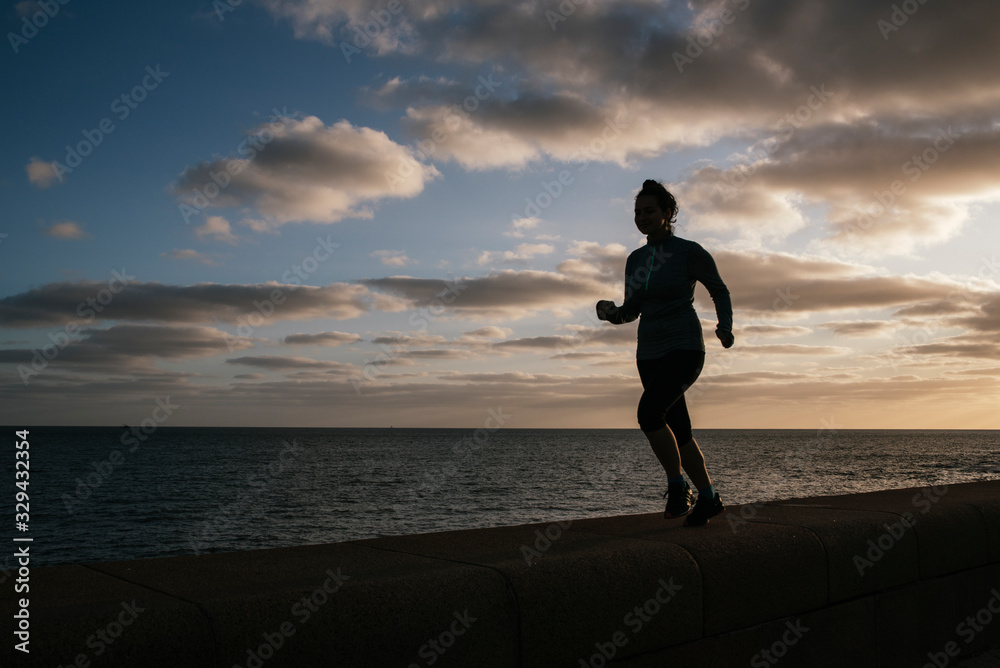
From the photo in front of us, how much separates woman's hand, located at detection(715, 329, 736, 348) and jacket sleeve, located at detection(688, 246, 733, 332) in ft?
0.24

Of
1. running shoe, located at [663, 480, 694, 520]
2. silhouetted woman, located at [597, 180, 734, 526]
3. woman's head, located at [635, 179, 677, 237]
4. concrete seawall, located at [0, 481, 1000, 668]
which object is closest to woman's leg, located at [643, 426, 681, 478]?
silhouetted woman, located at [597, 180, 734, 526]

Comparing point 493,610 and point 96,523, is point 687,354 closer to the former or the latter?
point 493,610

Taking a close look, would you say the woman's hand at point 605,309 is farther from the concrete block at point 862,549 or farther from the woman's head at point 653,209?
the concrete block at point 862,549

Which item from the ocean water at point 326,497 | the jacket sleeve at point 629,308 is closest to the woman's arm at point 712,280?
the jacket sleeve at point 629,308

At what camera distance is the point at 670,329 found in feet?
11.3

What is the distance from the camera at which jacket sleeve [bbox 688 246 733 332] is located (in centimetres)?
343

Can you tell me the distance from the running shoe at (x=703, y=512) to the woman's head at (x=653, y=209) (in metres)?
1.37

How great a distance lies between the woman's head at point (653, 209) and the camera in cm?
362

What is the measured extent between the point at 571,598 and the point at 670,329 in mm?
1661

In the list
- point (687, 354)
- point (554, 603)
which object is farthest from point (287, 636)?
point (687, 354)

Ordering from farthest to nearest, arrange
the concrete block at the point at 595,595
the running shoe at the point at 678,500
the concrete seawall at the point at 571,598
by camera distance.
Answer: the running shoe at the point at 678,500 < the concrete block at the point at 595,595 < the concrete seawall at the point at 571,598

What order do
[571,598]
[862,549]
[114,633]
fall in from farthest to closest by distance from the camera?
1. [862,549]
2. [571,598]
3. [114,633]

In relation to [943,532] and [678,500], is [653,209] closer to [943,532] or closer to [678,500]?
[678,500]

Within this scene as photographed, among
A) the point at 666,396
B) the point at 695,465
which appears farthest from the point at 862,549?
the point at 666,396
